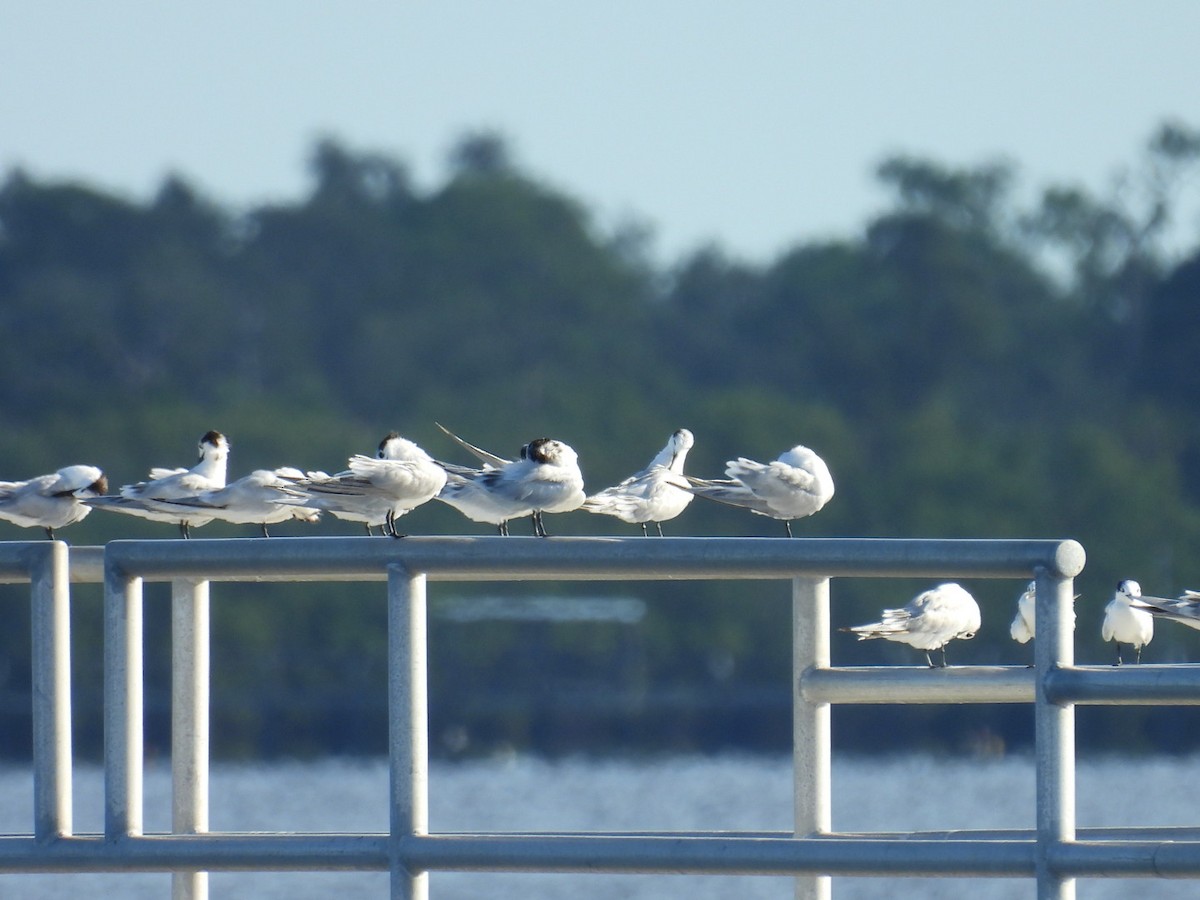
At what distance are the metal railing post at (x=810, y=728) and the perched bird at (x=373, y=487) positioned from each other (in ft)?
7.09

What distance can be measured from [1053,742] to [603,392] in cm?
7087

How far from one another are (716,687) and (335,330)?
75.7 ft

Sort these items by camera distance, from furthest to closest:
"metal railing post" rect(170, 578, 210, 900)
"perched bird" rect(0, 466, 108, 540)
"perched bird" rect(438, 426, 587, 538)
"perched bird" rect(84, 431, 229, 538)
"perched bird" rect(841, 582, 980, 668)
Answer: "perched bird" rect(841, 582, 980, 668) → "perched bird" rect(0, 466, 108, 540) → "perched bird" rect(84, 431, 229, 538) → "perched bird" rect(438, 426, 587, 538) → "metal railing post" rect(170, 578, 210, 900)

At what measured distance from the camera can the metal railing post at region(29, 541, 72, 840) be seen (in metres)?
5.10

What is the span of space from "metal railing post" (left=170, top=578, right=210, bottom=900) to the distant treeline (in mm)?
50773

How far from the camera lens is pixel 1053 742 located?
461cm

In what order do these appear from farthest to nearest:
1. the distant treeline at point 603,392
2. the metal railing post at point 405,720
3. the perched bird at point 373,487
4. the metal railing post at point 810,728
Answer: the distant treeline at point 603,392
the perched bird at point 373,487
the metal railing post at point 810,728
the metal railing post at point 405,720

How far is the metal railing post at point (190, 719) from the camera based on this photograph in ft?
17.6

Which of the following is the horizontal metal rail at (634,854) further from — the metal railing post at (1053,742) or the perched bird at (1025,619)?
the perched bird at (1025,619)

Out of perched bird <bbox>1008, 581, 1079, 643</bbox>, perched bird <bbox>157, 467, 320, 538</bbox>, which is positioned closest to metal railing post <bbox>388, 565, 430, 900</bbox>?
perched bird <bbox>157, 467, 320, 538</bbox>

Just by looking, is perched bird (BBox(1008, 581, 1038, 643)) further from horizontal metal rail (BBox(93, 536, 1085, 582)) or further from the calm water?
the calm water

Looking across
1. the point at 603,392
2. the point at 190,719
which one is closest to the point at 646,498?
the point at 190,719

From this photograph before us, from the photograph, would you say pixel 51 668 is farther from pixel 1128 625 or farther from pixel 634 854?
pixel 1128 625

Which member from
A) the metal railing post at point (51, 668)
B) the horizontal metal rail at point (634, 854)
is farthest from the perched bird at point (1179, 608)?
the metal railing post at point (51, 668)
